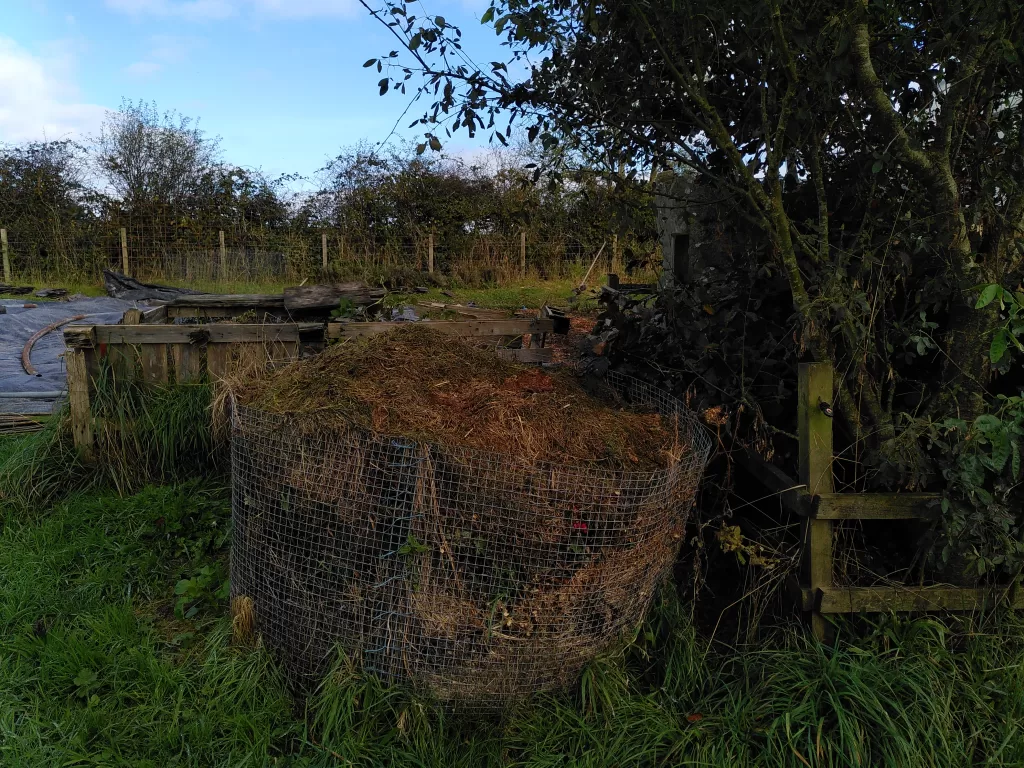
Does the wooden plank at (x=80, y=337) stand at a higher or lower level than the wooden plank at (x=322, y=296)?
lower

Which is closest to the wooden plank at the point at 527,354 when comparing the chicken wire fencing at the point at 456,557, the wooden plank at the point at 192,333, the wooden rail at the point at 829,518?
the wooden plank at the point at 192,333

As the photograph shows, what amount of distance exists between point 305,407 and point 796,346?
2.09 metres

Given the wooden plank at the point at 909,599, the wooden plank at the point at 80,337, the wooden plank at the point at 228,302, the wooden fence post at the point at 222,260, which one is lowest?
the wooden plank at the point at 909,599

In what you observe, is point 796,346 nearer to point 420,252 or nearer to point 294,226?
point 420,252

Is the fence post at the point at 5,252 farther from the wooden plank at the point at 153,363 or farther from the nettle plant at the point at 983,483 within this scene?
the nettle plant at the point at 983,483

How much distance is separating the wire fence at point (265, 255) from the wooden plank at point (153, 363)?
12.7 meters

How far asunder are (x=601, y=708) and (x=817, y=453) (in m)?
1.29

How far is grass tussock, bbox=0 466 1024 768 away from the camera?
8.41 feet

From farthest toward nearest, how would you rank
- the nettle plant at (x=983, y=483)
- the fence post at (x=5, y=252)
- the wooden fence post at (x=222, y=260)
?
the wooden fence post at (x=222, y=260) < the fence post at (x=5, y=252) < the nettle plant at (x=983, y=483)

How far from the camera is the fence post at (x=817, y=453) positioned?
285 cm

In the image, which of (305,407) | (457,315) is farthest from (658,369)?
(457,315)

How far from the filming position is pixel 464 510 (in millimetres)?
2729

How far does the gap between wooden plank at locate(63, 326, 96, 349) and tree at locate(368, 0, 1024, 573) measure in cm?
305

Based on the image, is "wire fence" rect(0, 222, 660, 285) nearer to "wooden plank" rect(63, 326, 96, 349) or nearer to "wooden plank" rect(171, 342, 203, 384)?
"wooden plank" rect(171, 342, 203, 384)
